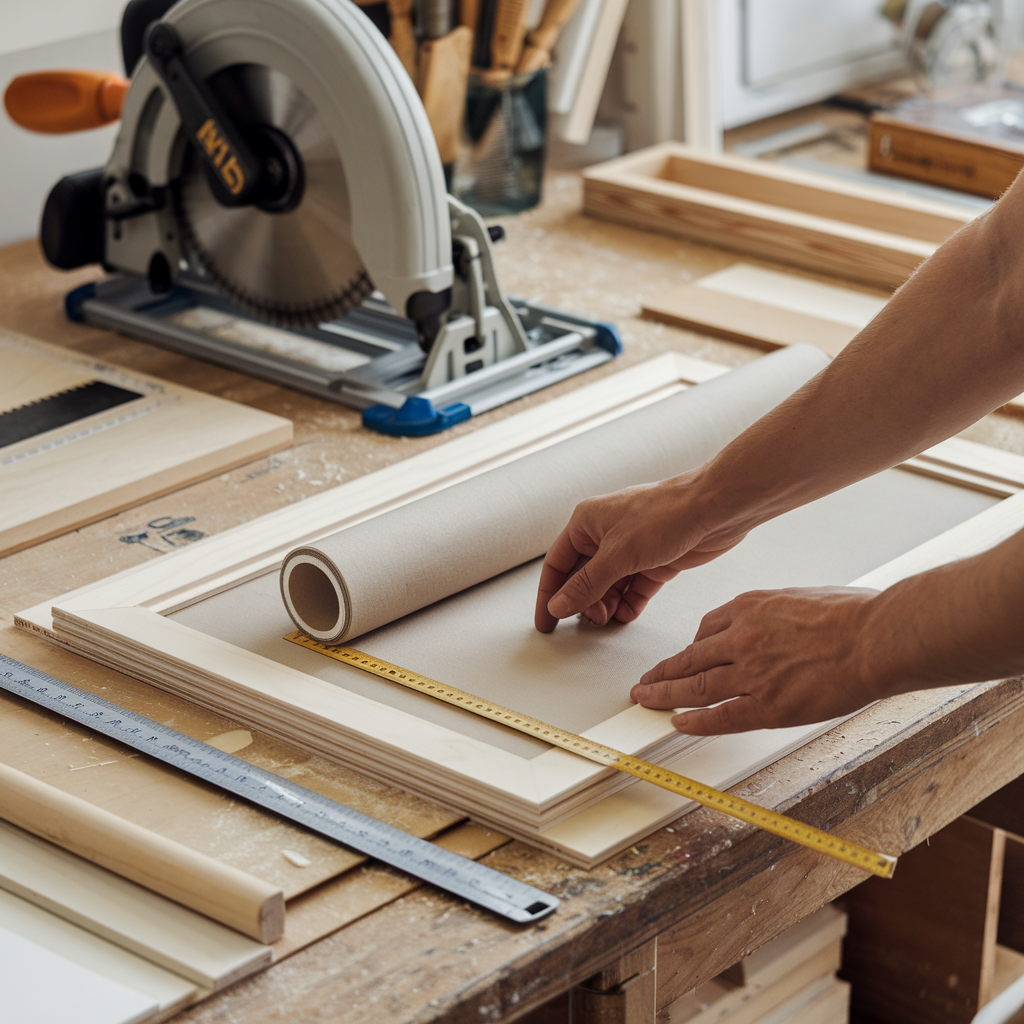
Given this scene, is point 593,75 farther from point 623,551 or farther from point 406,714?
point 406,714

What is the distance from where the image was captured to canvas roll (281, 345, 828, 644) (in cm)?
122

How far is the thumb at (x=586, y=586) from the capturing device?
119cm

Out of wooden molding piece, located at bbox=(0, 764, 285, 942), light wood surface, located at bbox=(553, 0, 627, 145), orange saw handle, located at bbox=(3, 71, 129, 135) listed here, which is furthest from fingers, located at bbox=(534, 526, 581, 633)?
light wood surface, located at bbox=(553, 0, 627, 145)

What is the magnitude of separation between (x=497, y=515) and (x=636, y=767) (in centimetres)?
35

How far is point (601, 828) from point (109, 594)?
1.87ft

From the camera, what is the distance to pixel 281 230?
184 centimetres

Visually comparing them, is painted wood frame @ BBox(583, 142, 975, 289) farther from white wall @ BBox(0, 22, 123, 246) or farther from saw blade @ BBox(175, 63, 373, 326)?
white wall @ BBox(0, 22, 123, 246)

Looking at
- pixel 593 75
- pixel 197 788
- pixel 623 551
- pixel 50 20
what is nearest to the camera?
pixel 197 788

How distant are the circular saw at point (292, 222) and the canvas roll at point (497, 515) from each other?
1.09 ft

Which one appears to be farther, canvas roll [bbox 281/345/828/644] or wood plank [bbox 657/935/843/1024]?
wood plank [bbox 657/935/843/1024]

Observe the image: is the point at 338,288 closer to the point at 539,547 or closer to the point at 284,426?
the point at 284,426

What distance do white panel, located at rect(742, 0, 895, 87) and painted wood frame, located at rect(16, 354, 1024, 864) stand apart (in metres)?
1.52

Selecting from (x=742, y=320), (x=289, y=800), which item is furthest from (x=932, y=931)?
(x=289, y=800)

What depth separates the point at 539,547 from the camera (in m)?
1.37
